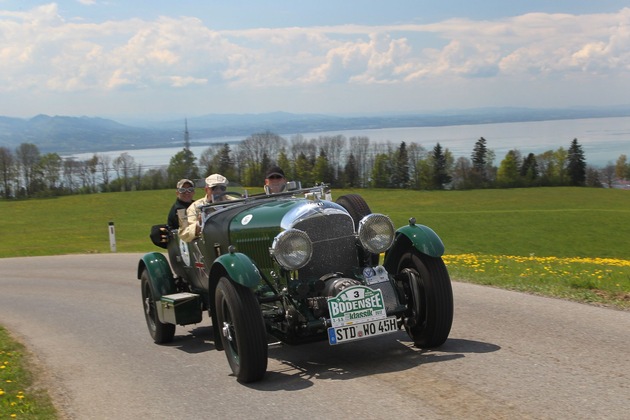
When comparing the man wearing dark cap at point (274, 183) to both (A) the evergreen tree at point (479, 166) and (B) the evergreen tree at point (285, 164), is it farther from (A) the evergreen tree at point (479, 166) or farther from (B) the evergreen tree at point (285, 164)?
(A) the evergreen tree at point (479, 166)

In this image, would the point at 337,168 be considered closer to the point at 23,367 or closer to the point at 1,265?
the point at 1,265

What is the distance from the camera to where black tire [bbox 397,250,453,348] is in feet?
23.2

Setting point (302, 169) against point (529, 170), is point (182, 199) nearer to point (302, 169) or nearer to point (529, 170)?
point (302, 169)

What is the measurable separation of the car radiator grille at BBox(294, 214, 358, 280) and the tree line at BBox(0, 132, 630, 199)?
88569 mm

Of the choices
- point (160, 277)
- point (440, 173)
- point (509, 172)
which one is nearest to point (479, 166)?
point (509, 172)

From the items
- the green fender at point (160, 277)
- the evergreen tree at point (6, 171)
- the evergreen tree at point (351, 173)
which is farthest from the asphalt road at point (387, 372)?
the evergreen tree at point (6, 171)

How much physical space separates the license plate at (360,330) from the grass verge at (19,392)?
96.1 inches

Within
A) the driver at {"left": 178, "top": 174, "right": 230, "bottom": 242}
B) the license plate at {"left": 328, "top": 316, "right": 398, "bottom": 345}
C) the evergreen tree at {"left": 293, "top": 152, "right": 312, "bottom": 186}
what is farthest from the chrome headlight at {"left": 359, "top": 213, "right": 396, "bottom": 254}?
the evergreen tree at {"left": 293, "top": 152, "right": 312, "bottom": 186}

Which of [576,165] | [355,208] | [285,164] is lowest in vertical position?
[576,165]

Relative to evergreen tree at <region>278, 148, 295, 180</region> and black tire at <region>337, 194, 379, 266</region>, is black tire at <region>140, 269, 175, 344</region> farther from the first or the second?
evergreen tree at <region>278, 148, 295, 180</region>

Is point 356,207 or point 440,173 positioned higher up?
point 356,207

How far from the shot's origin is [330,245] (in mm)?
7398

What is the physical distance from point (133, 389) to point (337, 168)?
10965 centimetres

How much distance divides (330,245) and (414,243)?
0.84 meters
